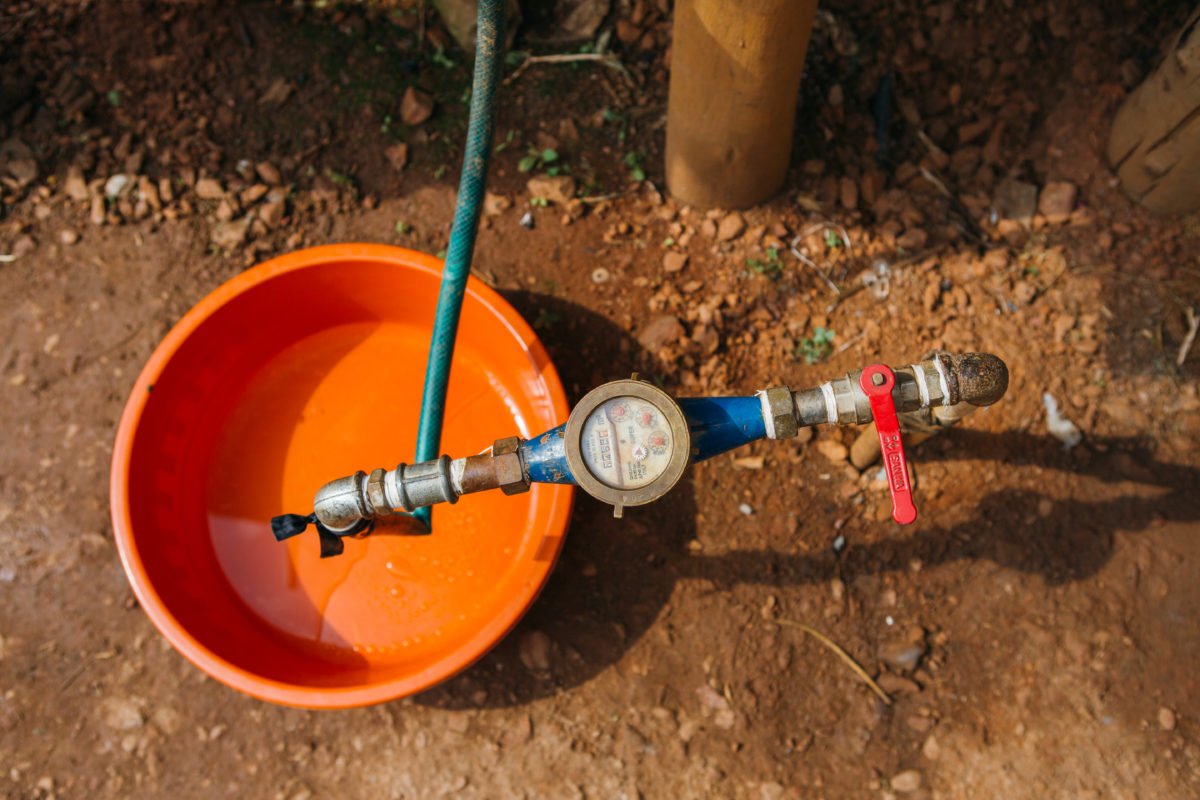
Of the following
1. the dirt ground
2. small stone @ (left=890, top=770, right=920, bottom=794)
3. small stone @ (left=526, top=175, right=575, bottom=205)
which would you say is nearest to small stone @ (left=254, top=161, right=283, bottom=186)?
the dirt ground

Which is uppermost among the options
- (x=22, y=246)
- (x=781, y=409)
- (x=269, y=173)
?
(x=781, y=409)

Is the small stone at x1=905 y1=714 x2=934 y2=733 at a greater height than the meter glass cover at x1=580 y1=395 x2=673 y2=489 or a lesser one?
lesser

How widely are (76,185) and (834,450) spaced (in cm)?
210

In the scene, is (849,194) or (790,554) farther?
(849,194)

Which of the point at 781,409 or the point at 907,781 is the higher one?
the point at 781,409

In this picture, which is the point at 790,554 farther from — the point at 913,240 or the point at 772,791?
the point at 913,240

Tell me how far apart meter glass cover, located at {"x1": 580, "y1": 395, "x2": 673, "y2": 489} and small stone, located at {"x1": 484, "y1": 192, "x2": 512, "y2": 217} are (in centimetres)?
102

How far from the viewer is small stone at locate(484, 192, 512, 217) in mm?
1873

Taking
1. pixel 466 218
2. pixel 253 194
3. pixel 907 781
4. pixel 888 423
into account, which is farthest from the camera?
pixel 253 194

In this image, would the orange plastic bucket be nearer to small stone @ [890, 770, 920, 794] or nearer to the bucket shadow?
the bucket shadow

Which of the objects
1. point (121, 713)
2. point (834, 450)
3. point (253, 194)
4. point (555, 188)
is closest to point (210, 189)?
point (253, 194)

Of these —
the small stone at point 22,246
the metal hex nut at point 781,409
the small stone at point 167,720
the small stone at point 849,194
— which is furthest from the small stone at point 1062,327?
the small stone at point 22,246

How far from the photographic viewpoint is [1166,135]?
161 cm

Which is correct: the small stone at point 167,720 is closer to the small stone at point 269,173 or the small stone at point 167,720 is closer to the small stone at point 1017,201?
the small stone at point 269,173
